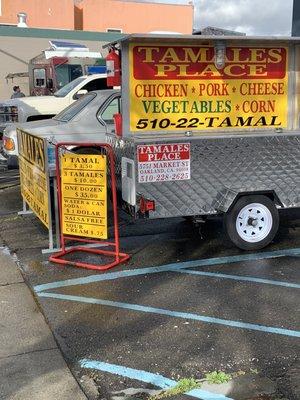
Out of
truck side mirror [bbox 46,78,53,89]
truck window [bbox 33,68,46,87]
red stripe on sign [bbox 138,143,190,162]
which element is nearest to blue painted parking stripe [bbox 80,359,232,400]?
red stripe on sign [bbox 138,143,190,162]

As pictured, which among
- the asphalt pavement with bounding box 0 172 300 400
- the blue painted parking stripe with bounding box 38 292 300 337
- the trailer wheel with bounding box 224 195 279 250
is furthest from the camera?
the trailer wheel with bounding box 224 195 279 250

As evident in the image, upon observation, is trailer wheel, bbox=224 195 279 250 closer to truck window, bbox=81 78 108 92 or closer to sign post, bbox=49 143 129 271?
sign post, bbox=49 143 129 271

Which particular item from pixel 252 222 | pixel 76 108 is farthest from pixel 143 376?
pixel 76 108

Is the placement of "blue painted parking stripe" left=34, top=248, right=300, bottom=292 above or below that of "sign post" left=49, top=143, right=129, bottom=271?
below

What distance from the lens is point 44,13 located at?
31.8 m

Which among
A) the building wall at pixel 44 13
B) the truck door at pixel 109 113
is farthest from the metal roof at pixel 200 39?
the building wall at pixel 44 13

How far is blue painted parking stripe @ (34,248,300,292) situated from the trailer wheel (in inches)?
6.6

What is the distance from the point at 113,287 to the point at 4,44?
2484cm

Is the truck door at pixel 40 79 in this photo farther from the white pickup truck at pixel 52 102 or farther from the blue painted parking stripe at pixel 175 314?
the blue painted parking stripe at pixel 175 314

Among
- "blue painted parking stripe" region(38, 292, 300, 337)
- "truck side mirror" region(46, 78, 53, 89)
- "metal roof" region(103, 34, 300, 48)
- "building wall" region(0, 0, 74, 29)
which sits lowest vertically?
"blue painted parking stripe" region(38, 292, 300, 337)

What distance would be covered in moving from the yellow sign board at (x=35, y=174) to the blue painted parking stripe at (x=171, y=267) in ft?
3.75

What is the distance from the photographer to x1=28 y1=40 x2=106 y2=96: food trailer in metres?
17.0

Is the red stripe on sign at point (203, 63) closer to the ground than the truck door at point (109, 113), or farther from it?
farther from it

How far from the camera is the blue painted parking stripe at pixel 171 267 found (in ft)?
17.7
